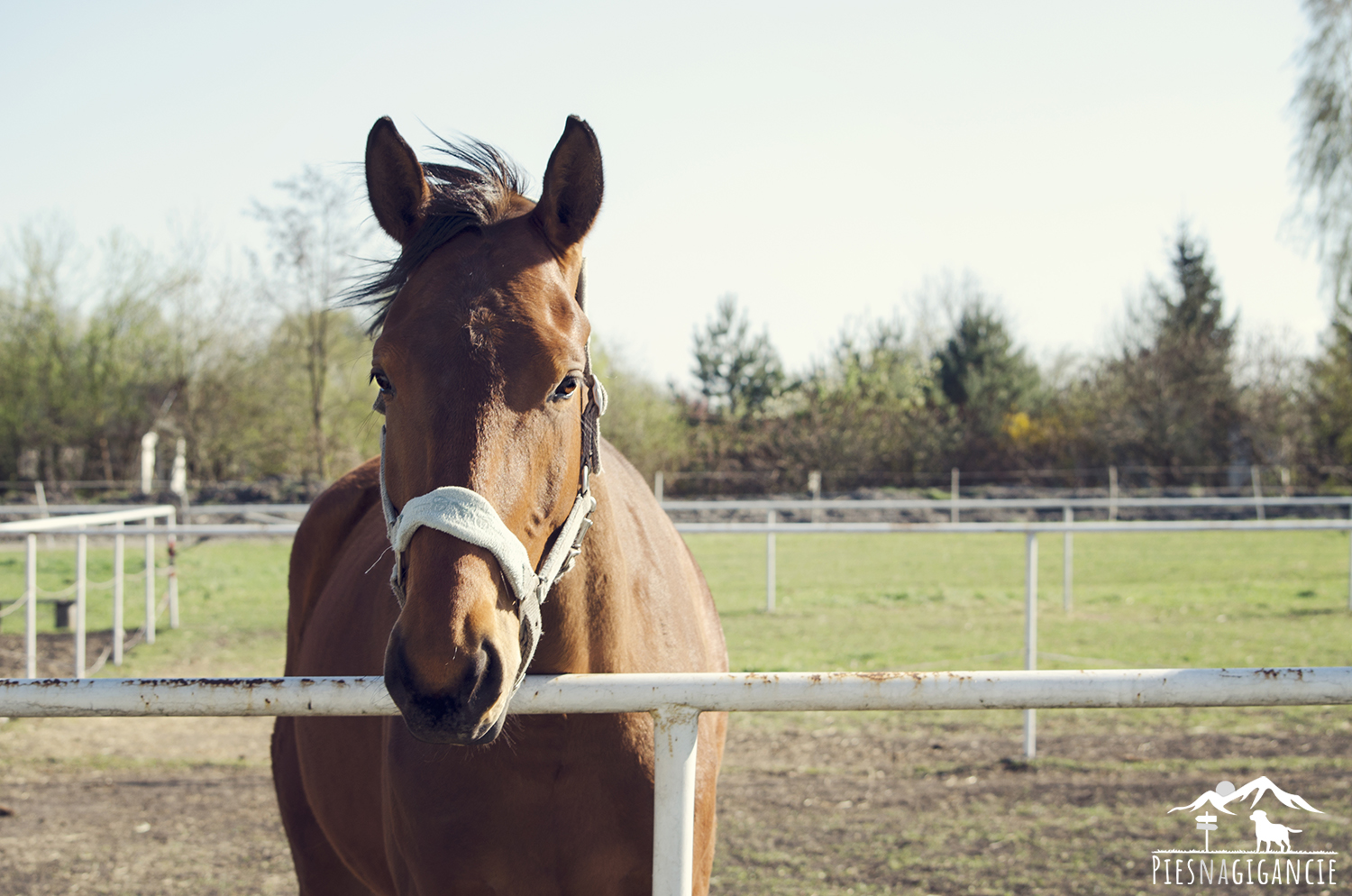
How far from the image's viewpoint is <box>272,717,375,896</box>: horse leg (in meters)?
2.80

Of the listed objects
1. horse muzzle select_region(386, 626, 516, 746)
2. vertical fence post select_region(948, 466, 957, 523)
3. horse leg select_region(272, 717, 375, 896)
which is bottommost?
horse leg select_region(272, 717, 375, 896)

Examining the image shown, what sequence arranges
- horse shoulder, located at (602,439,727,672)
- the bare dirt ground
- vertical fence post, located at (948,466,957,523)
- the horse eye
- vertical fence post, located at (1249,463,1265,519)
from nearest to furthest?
the horse eye < horse shoulder, located at (602,439,727,672) < the bare dirt ground < vertical fence post, located at (1249,463,1265,519) < vertical fence post, located at (948,466,957,523)

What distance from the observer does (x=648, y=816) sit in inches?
61.9

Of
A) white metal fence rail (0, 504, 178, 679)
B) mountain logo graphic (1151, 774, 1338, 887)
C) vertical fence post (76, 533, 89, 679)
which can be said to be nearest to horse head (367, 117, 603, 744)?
mountain logo graphic (1151, 774, 1338, 887)

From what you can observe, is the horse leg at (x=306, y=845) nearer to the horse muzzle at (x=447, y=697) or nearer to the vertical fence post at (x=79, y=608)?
the horse muzzle at (x=447, y=697)

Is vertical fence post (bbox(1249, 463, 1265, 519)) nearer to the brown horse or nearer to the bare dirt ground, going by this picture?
the bare dirt ground

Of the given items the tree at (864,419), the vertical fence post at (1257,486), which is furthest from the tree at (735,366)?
the vertical fence post at (1257,486)

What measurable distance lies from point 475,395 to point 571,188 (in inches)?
20.5

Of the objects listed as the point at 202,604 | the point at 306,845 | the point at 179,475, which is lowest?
the point at 202,604

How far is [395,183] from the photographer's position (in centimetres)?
166

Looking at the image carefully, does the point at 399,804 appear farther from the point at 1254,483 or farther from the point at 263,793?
the point at 1254,483

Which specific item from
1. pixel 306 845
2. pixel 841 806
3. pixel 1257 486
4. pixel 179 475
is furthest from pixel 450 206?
pixel 1257 486

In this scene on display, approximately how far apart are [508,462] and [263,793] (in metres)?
4.64

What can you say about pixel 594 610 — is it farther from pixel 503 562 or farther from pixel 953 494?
pixel 953 494
